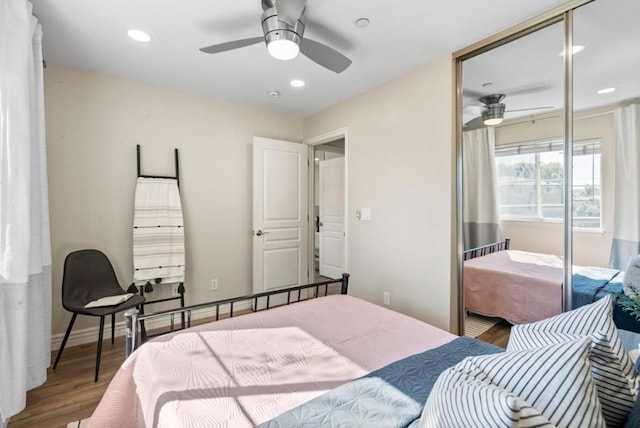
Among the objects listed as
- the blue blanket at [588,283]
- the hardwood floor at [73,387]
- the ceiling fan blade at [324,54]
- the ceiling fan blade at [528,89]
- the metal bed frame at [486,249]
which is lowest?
the hardwood floor at [73,387]

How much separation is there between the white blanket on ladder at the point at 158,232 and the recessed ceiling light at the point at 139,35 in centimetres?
130

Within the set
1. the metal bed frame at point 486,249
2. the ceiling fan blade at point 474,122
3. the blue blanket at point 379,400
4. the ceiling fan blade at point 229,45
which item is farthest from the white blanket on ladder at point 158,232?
the ceiling fan blade at point 474,122

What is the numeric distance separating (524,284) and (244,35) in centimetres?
273

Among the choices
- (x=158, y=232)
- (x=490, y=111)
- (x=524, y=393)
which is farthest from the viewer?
(x=158, y=232)

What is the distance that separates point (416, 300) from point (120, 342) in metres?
2.78

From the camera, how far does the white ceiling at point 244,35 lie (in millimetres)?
1928

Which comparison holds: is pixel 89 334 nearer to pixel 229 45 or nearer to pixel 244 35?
pixel 229 45

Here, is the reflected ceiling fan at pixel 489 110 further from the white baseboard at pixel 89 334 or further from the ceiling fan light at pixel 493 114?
the white baseboard at pixel 89 334

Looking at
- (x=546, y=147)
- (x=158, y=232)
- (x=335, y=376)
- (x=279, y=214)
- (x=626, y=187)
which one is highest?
(x=546, y=147)

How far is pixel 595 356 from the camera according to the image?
83cm

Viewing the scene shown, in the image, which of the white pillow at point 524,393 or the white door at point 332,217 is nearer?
the white pillow at point 524,393

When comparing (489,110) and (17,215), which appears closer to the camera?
(17,215)

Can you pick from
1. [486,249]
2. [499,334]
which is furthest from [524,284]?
[499,334]

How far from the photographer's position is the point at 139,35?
2.22 meters
